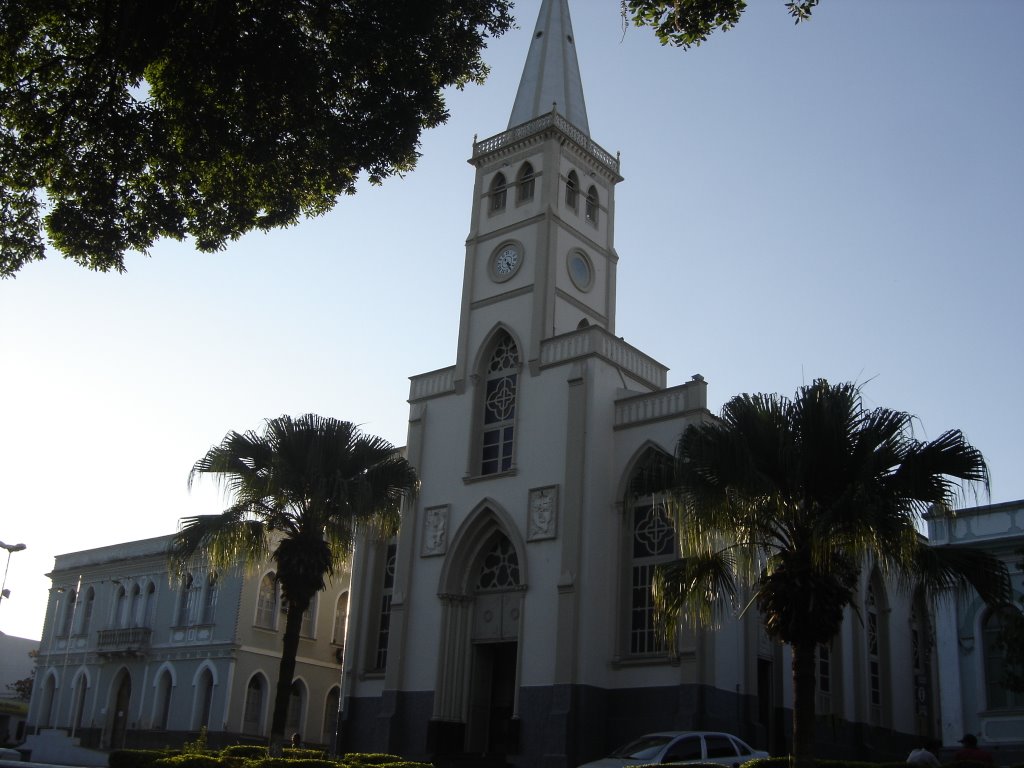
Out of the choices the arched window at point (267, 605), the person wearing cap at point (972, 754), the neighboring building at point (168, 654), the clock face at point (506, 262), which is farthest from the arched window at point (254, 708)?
the person wearing cap at point (972, 754)

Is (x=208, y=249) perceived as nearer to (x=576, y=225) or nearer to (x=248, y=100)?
(x=248, y=100)

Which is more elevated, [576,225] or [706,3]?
[576,225]

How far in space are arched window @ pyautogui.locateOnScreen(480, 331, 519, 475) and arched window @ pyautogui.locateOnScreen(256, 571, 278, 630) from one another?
10.4 m

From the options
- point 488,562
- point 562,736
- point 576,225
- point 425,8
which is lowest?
point 562,736

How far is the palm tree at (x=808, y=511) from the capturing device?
1580cm

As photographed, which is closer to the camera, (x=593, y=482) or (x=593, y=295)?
(x=593, y=482)

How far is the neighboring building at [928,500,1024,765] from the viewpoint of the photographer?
25125 mm

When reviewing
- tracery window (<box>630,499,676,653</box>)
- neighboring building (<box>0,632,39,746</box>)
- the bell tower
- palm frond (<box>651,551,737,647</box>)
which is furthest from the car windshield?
neighboring building (<box>0,632,39,746</box>)

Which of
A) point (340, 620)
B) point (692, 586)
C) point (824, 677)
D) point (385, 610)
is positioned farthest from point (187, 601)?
point (692, 586)

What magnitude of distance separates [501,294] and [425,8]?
64.0ft

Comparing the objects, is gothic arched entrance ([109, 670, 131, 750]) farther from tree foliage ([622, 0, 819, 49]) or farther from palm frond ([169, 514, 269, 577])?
tree foliage ([622, 0, 819, 49])

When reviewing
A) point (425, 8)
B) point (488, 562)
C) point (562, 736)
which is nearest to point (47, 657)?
point (488, 562)

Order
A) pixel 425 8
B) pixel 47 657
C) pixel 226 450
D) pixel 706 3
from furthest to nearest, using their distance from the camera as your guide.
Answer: pixel 47 657
pixel 226 450
pixel 425 8
pixel 706 3

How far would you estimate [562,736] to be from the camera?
26.2 m
